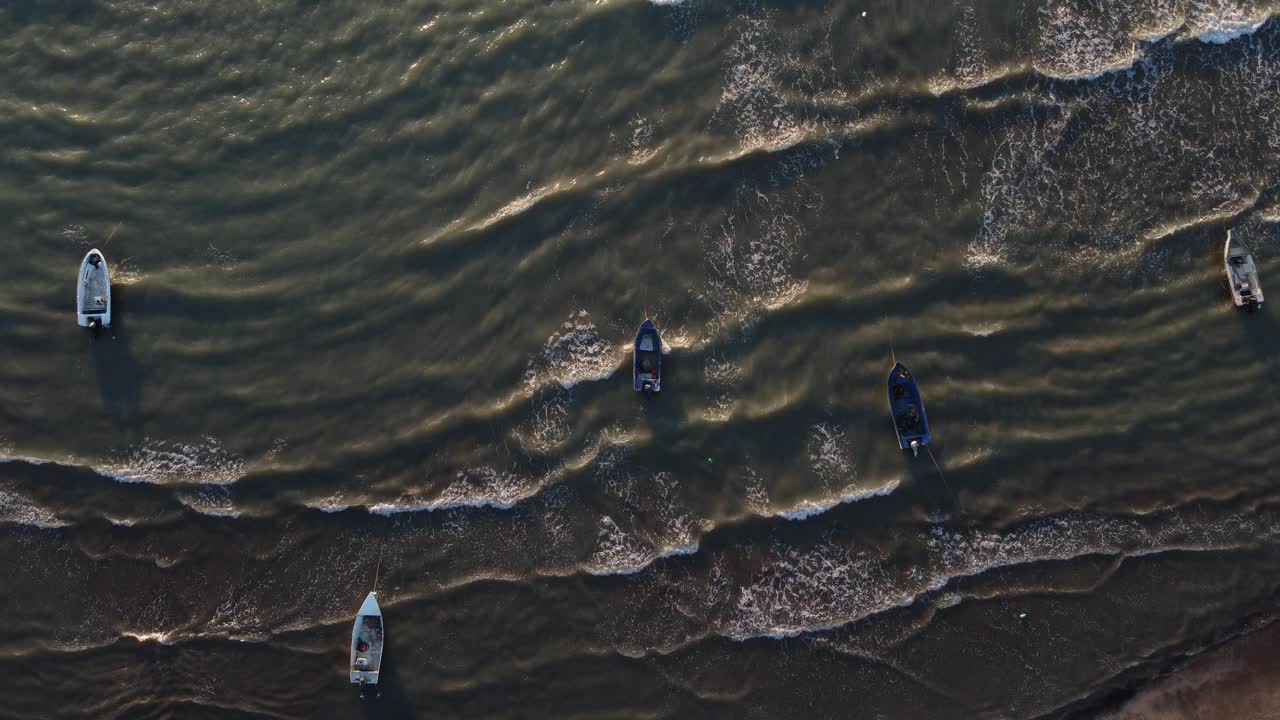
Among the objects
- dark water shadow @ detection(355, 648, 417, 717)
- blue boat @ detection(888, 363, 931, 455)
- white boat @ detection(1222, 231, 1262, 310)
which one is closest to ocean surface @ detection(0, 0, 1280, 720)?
dark water shadow @ detection(355, 648, 417, 717)

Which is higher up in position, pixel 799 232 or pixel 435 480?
pixel 799 232

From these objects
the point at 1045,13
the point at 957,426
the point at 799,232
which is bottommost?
the point at 957,426

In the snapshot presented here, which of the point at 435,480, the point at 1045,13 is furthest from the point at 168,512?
the point at 1045,13

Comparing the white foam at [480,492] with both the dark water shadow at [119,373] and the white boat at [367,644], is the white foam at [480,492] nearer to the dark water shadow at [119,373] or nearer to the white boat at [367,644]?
the white boat at [367,644]

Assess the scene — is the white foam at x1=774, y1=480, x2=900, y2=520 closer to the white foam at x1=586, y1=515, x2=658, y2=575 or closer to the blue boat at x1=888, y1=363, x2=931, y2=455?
the blue boat at x1=888, y1=363, x2=931, y2=455

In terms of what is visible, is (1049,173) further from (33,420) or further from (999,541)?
(33,420)

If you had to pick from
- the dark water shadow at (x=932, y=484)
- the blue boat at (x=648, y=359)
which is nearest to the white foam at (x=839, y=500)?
the dark water shadow at (x=932, y=484)
